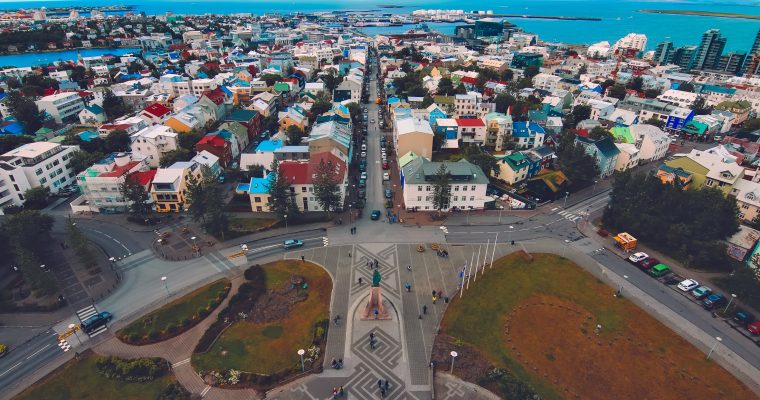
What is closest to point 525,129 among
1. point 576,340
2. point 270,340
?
point 576,340

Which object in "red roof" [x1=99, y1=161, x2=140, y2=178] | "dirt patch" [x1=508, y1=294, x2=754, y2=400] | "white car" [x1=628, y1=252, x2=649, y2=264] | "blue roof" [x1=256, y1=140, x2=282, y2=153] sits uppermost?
"blue roof" [x1=256, y1=140, x2=282, y2=153]

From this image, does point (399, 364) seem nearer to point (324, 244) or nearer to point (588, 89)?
point (324, 244)

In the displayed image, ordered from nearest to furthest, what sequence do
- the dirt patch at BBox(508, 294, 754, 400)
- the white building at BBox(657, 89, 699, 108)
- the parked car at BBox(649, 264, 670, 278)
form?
the dirt patch at BBox(508, 294, 754, 400) < the parked car at BBox(649, 264, 670, 278) < the white building at BBox(657, 89, 699, 108)

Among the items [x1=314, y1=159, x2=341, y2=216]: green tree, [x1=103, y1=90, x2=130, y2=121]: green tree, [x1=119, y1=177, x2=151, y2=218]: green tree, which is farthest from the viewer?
[x1=103, y1=90, x2=130, y2=121]: green tree

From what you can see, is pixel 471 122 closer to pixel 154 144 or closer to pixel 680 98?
pixel 154 144

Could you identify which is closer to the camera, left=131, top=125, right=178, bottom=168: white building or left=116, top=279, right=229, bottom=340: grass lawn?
left=116, top=279, right=229, bottom=340: grass lawn

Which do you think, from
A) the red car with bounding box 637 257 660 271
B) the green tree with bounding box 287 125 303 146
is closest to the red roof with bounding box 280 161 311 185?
the green tree with bounding box 287 125 303 146

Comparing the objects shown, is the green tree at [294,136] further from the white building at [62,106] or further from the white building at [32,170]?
the white building at [62,106]

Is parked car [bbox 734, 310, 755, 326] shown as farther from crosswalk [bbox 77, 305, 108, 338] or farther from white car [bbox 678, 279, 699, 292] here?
crosswalk [bbox 77, 305, 108, 338]
